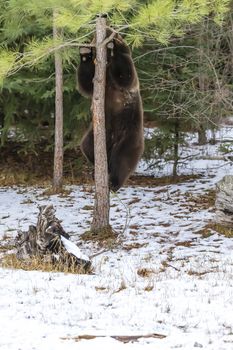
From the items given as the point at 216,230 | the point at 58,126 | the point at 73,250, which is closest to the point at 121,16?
the point at 73,250

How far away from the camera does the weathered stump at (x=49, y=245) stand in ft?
24.2

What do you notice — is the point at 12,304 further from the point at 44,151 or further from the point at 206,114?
the point at 44,151

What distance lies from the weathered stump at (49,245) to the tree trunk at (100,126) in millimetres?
1408

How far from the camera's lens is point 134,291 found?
231 inches

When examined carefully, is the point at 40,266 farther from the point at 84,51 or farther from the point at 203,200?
the point at 203,200

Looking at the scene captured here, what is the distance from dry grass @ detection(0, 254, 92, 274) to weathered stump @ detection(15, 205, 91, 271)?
5 centimetres

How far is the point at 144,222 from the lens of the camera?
10.9 m

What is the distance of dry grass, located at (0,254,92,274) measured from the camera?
712cm

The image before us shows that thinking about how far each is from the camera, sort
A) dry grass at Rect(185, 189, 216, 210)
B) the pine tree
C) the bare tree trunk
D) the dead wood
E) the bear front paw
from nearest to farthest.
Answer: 1. the dead wood
2. the pine tree
3. the bear front paw
4. dry grass at Rect(185, 189, 216, 210)
5. the bare tree trunk

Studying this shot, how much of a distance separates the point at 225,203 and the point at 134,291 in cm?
465

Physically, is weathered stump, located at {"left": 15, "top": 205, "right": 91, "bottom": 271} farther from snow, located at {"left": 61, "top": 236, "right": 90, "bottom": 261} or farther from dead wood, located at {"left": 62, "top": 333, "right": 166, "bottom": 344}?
dead wood, located at {"left": 62, "top": 333, "right": 166, "bottom": 344}

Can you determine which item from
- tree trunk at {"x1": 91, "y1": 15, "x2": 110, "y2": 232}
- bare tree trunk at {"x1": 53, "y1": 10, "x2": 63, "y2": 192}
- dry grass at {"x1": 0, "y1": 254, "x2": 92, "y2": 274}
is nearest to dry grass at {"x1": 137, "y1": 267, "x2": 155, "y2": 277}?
dry grass at {"x1": 0, "y1": 254, "x2": 92, "y2": 274}

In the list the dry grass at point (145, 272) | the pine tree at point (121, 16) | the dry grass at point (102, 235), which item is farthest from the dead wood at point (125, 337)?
the dry grass at point (102, 235)

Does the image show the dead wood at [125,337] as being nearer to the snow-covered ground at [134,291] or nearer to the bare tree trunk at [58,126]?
the snow-covered ground at [134,291]
